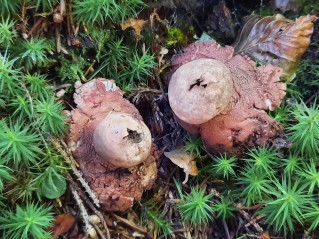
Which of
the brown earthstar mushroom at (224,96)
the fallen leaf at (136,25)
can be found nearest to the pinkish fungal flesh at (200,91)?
the brown earthstar mushroom at (224,96)

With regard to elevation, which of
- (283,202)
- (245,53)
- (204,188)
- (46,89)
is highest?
(245,53)

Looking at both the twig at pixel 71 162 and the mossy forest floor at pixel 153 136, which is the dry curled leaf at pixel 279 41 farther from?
the twig at pixel 71 162

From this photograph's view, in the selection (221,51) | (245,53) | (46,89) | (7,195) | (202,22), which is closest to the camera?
(7,195)

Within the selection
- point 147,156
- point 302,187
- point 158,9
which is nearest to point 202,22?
point 158,9

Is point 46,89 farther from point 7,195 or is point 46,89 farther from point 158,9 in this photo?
point 158,9

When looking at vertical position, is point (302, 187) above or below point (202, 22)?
below

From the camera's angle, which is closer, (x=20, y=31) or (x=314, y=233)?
(x=314, y=233)

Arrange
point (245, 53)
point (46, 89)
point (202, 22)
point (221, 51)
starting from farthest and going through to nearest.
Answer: point (202, 22), point (245, 53), point (221, 51), point (46, 89)
